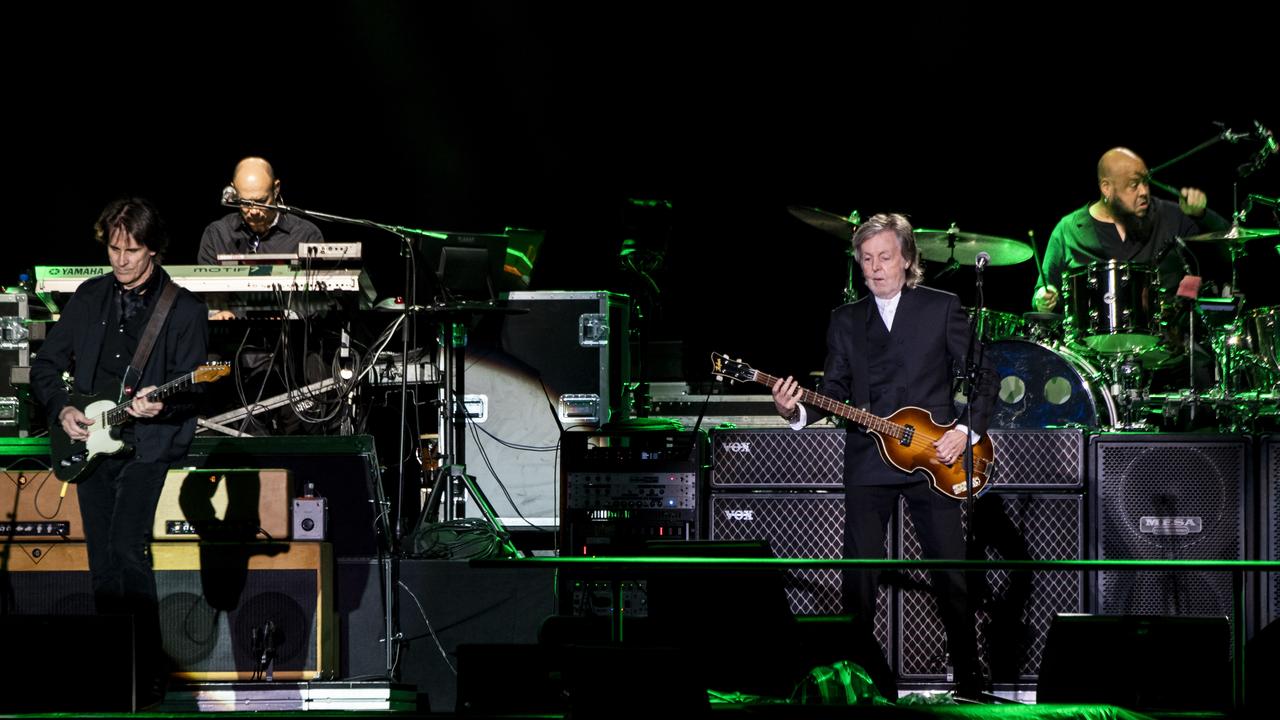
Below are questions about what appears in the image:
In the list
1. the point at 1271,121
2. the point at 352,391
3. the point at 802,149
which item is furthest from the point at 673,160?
the point at 1271,121

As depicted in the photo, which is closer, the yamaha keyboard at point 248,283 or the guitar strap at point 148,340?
the guitar strap at point 148,340

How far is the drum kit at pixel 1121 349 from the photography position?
6.74m

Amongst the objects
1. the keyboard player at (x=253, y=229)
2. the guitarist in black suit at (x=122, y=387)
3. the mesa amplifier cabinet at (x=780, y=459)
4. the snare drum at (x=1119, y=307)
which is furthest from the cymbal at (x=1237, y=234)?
the guitarist in black suit at (x=122, y=387)

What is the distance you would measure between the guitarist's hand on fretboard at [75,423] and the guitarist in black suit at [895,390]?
3001 mm

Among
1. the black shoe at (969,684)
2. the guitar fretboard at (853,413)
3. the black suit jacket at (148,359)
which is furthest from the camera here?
the black shoe at (969,684)

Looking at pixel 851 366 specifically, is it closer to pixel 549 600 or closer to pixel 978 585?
pixel 978 585

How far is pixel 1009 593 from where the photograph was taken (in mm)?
6145

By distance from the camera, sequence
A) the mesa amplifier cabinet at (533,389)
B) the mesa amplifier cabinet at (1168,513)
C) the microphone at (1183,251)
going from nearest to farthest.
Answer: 1. the mesa amplifier cabinet at (1168,513)
2. the microphone at (1183,251)
3. the mesa amplifier cabinet at (533,389)

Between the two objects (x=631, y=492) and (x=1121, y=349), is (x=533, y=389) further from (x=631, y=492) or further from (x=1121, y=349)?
(x=1121, y=349)

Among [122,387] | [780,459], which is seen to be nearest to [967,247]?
[780,459]

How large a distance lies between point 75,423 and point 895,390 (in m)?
3.57

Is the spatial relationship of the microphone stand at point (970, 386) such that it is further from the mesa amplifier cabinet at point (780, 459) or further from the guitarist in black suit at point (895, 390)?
the mesa amplifier cabinet at point (780, 459)

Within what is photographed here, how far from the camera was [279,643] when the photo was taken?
600 centimetres

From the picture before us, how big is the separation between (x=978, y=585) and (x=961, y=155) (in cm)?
437
